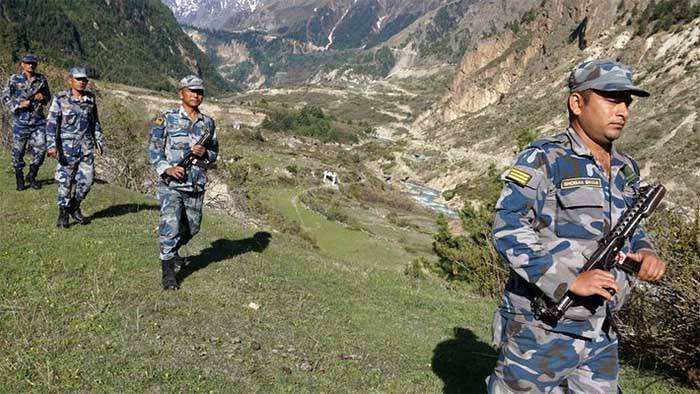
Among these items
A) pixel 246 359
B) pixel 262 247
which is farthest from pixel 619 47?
pixel 246 359

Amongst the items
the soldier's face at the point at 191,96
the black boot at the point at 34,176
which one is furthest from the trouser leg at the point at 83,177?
the black boot at the point at 34,176

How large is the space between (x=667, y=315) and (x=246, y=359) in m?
Answer: 5.92

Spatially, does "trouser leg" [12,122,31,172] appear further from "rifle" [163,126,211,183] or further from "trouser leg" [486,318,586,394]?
"trouser leg" [486,318,586,394]

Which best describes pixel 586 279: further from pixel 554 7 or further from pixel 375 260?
pixel 554 7

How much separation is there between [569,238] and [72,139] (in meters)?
9.82

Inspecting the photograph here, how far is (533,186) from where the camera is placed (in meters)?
3.37

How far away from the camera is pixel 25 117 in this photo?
43.6 ft

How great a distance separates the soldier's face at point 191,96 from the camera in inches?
304

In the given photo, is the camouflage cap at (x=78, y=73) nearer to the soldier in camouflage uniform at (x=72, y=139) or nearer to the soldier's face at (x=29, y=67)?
the soldier in camouflage uniform at (x=72, y=139)

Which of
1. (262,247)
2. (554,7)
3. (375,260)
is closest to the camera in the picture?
(262,247)

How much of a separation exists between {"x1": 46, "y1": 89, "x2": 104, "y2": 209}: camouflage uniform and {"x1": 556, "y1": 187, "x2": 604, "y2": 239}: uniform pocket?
31.5ft

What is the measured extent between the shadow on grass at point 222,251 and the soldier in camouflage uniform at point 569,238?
6.36 metres

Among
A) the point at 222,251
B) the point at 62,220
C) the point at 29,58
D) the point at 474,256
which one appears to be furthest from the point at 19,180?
the point at 474,256

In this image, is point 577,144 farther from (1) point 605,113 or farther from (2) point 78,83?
(2) point 78,83
